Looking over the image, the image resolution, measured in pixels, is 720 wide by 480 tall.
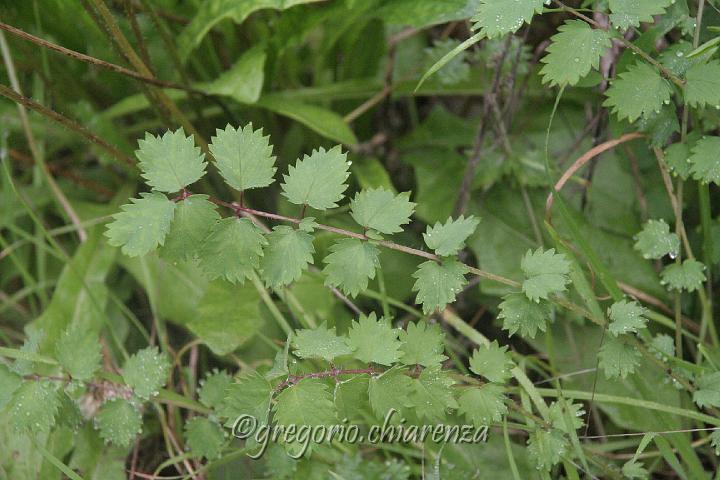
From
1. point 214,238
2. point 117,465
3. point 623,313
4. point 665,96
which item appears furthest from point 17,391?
point 665,96

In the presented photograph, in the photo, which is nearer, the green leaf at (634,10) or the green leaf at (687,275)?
the green leaf at (634,10)

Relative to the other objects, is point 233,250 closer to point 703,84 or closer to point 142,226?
point 142,226

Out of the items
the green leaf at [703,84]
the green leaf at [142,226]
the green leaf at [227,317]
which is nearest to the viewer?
the green leaf at [142,226]

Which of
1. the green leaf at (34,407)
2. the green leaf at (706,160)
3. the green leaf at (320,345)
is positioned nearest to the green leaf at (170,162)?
the green leaf at (320,345)

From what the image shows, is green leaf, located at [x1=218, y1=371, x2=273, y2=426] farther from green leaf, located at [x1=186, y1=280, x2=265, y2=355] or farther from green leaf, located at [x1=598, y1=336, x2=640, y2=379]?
green leaf, located at [x1=598, y1=336, x2=640, y2=379]

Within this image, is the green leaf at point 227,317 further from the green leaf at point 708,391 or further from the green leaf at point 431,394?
the green leaf at point 708,391

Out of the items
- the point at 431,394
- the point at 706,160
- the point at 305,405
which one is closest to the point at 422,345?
the point at 431,394

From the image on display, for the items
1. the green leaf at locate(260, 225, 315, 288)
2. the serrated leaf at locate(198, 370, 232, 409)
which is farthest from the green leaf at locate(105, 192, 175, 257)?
the serrated leaf at locate(198, 370, 232, 409)
